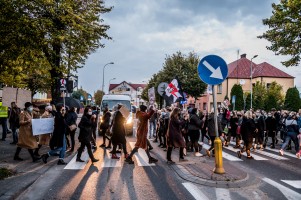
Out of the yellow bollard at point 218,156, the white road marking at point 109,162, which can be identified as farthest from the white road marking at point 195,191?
the white road marking at point 109,162

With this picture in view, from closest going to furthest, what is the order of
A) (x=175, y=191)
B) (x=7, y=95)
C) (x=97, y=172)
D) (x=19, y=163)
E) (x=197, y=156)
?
1. (x=175, y=191)
2. (x=97, y=172)
3. (x=19, y=163)
4. (x=197, y=156)
5. (x=7, y=95)

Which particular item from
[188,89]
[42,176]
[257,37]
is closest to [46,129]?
[42,176]

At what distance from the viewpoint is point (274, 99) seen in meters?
43.5

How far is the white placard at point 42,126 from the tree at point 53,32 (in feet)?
8.85

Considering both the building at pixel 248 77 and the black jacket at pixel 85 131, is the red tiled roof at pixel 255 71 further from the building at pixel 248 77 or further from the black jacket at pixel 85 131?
the black jacket at pixel 85 131

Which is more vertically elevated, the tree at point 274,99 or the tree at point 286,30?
the tree at point 286,30

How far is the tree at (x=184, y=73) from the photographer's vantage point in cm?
4483

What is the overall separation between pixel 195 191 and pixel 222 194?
0.55 metres

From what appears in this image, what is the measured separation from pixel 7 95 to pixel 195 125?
27.4 feet

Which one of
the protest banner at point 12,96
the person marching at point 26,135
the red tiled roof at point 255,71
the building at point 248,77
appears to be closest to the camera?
the person marching at point 26,135

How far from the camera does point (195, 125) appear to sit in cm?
1188

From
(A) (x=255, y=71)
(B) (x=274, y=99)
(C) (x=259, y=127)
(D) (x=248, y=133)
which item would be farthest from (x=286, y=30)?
(A) (x=255, y=71)

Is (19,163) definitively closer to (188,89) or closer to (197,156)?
(197,156)

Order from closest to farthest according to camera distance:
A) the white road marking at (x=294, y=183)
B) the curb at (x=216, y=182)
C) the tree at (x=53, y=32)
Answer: the curb at (x=216, y=182), the white road marking at (x=294, y=183), the tree at (x=53, y=32)
